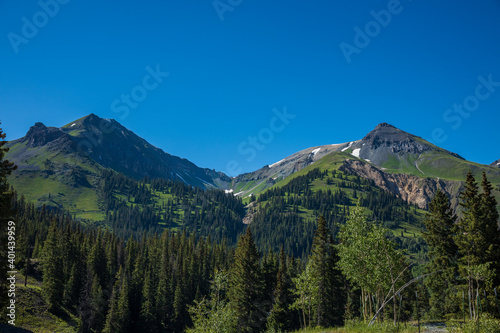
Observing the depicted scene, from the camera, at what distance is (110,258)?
4587 inches

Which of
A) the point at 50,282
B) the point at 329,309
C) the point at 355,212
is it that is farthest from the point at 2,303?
the point at 50,282

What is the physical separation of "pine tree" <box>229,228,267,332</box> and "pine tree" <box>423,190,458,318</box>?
31273 millimetres

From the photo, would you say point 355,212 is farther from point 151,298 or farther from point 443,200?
point 151,298

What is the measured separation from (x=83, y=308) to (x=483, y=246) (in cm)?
9455

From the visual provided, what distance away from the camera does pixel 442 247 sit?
158ft

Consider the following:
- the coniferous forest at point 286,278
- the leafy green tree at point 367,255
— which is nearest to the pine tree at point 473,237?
the coniferous forest at point 286,278

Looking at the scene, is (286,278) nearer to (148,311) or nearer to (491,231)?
(491,231)

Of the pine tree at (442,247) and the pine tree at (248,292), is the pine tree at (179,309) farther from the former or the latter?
the pine tree at (442,247)

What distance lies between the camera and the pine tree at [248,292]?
64081 millimetres

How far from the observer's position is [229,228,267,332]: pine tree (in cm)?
6408

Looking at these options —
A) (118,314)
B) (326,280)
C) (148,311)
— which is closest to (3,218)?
(326,280)

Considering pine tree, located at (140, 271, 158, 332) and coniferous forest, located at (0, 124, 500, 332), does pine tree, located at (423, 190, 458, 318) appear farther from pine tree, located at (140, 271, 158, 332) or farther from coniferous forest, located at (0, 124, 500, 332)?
pine tree, located at (140, 271, 158, 332)

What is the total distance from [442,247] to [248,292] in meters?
36.0

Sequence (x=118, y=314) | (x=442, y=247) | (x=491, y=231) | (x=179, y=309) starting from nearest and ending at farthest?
(x=491, y=231) → (x=442, y=247) → (x=118, y=314) → (x=179, y=309)
